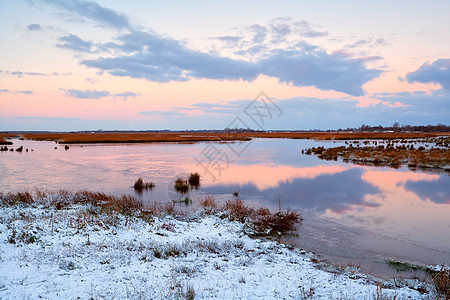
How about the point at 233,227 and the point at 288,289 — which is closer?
the point at 288,289

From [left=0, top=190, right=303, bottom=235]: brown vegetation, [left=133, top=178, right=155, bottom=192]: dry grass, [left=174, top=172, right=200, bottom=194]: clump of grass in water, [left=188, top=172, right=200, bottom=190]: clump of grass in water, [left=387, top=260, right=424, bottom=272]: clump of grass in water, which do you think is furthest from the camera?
[left=188, top=172, right=200, bottom=190]: clump of grass in water

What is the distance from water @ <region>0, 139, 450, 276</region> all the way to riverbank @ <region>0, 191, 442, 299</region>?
1.83 metres

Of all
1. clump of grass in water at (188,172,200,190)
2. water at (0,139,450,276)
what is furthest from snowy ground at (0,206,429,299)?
clump of grass in water at (188,172,200,190)

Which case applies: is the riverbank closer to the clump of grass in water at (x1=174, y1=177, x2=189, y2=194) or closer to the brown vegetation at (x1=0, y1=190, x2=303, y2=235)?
the brown vegetation at (x1=0, y1=190, x2=303, y2=235)

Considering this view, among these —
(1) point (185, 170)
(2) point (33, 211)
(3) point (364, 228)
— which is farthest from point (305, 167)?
(2) point (33, 211)

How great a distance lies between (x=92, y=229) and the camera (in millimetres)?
10180

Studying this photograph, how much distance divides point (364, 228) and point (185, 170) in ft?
58.4

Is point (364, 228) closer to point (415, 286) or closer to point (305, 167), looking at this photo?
point (415, 286)

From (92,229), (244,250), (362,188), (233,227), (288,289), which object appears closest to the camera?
(288,289)

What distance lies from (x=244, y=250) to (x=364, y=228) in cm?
589

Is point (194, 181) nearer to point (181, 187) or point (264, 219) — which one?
point (181, 187)

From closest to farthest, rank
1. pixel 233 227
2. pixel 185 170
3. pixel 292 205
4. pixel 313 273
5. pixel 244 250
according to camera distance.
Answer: pixel 313 273
pixel 244 250
pixel 233 227
pixel 292 205
pixel 185 170

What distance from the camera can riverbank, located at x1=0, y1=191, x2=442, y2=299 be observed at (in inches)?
252

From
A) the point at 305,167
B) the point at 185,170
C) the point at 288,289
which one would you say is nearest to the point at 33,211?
the point at 288,289
